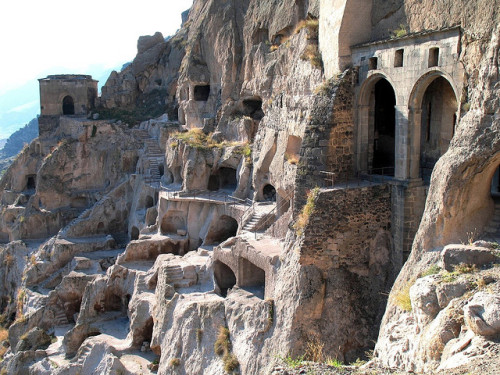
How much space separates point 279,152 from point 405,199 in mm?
8554

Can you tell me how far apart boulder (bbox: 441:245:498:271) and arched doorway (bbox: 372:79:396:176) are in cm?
715

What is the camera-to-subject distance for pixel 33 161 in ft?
148

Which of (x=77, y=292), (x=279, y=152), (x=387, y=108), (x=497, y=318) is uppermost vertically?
(x=387, y=108)

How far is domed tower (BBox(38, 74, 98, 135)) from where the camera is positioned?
46344 mm

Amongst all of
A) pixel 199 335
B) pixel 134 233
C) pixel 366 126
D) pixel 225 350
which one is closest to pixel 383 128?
pixel 366 126

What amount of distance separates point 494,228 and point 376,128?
21.2 ft

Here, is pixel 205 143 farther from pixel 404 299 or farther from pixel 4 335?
pixel 404 299

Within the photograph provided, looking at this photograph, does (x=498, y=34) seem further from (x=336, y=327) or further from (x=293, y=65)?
(x=293, y=65)

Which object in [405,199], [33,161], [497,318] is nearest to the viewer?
[497,318]

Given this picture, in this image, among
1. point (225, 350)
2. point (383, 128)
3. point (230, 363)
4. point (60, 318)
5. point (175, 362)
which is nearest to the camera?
point (230, 363)

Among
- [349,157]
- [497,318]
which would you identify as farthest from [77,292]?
[497,318]

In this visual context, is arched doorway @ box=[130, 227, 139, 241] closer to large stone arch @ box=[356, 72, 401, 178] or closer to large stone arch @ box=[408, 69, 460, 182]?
large stone arch @ box=[356, 72, 401, 178]

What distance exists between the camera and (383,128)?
18547 mm

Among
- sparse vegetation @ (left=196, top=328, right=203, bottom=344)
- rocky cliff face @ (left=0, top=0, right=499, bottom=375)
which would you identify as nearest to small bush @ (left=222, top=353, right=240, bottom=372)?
rocky cliff face @ (left=0, top=0, right=499, bottom=375)
